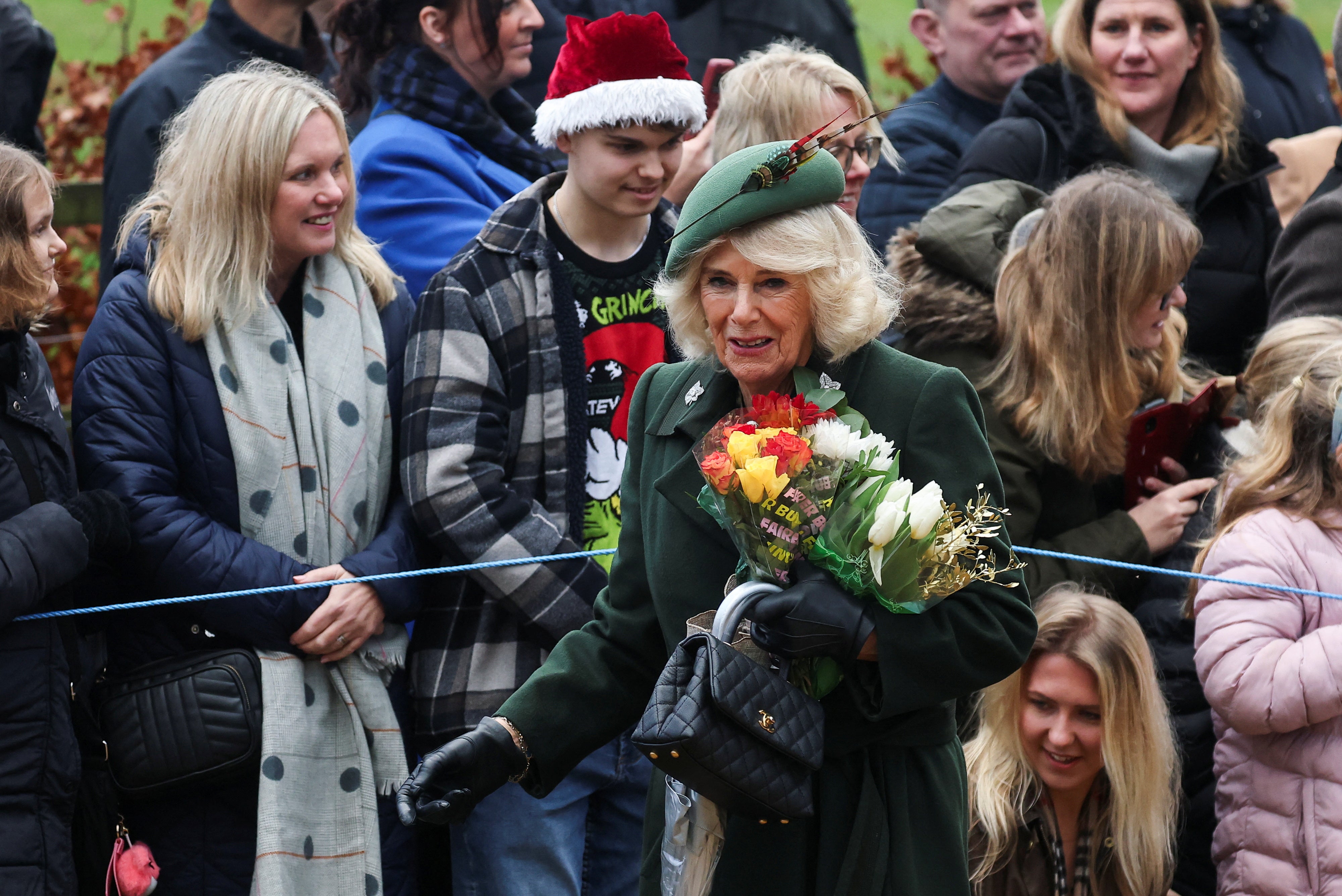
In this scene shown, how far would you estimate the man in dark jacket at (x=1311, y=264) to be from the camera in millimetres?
4090

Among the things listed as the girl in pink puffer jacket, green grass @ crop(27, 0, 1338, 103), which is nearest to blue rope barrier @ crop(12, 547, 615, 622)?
the girl in pink puffer jacket

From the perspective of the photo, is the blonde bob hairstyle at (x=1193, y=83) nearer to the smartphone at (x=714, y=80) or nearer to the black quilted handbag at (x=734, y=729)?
the smartphone at (x=714, y=80)

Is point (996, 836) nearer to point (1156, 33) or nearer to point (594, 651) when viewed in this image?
point (594, 651)

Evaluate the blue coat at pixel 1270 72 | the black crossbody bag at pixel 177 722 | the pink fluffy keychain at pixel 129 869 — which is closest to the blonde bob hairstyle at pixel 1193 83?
the blue coat at pixel 1270 72

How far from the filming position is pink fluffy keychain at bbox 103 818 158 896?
3326mm

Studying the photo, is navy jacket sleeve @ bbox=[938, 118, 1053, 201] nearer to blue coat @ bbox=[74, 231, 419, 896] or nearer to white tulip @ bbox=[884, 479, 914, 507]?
blue coat @ bbox=[74, 231, 419, 896]

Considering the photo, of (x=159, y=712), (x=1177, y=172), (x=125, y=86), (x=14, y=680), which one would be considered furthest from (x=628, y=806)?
(x=125, y=86)

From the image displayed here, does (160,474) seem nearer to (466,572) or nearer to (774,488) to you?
(466,572)

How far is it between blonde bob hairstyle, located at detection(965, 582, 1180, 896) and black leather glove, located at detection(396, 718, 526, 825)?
48.5 inches

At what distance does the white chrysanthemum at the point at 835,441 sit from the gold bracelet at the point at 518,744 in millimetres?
752

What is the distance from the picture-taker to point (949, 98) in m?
5.34

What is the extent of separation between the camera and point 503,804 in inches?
141

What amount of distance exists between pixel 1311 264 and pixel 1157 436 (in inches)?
26.7

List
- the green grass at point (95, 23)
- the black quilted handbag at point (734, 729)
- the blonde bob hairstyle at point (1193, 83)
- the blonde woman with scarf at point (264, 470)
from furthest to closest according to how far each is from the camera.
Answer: the green grass at point (95, 23) → the blonde bob hairstyle at point (1193, 83) → the blonde woman with scarf at point (264, 470) → the black quilted handbag at point (734, 729)
